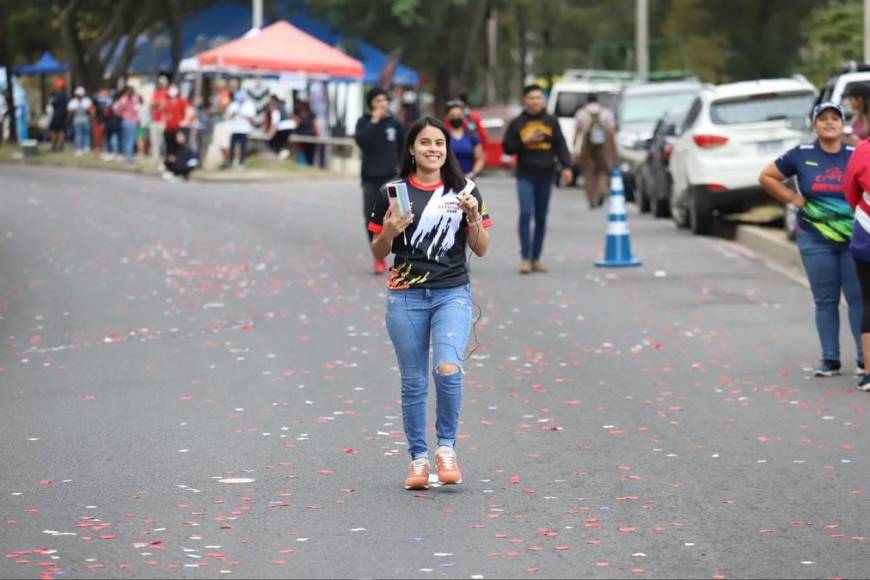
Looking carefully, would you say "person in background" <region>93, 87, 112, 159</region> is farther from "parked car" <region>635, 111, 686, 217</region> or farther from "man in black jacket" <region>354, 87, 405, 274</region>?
"man in black jacket" <region>354, 87, 405, 274</region>

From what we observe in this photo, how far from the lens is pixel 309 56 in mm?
39906

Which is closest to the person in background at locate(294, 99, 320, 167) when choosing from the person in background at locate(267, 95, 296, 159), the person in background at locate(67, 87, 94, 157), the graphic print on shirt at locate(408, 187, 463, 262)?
the person in background at locate(267, 95, 296, 159)

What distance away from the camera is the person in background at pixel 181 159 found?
121 feet

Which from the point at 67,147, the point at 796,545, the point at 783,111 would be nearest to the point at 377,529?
the point at 796,545

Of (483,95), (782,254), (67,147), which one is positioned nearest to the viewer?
(782,254)

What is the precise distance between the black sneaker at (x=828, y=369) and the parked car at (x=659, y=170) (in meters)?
12.9

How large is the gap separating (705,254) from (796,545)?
14125 mm

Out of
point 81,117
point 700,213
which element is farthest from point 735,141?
point 81,117

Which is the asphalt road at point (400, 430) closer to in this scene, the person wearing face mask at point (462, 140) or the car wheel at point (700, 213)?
the person wearing face mask at point (462, 140)

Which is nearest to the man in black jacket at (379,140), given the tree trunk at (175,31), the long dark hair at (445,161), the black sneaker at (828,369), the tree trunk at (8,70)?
the black sneaker at (828,369)

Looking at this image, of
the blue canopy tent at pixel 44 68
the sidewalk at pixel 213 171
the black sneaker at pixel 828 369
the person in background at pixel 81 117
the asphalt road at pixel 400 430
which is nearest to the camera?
the asphalt road at pixel 400 430

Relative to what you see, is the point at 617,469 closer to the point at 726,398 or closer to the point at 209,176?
the point at 726,398

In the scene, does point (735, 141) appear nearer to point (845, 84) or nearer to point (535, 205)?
point (845, 84)

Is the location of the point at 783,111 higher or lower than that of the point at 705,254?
higher
